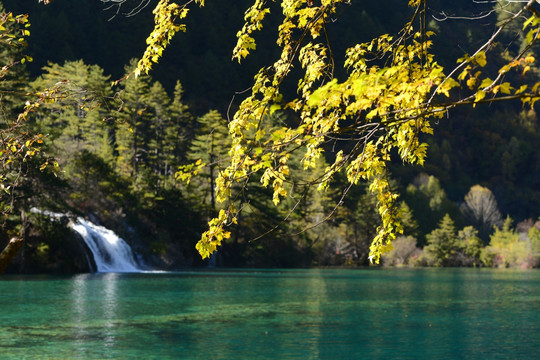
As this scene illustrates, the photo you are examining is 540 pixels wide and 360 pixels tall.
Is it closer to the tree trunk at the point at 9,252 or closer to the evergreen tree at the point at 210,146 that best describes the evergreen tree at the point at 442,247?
the evergreen tree at the point at 210,146

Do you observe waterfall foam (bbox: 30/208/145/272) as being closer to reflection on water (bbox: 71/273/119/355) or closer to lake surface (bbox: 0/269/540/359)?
reflection on water (bbox: 71/273/119/355)

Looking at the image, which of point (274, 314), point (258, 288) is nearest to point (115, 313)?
point (274, 314)

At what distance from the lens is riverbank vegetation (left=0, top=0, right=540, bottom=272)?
24.7ft

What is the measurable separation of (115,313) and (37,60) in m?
77.1

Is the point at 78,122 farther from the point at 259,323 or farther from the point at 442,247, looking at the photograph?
the point at 259,323

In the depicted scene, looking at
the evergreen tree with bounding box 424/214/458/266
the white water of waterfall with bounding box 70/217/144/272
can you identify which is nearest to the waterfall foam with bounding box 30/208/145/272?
the white water of waterfall with bounding box 70/217/144/272

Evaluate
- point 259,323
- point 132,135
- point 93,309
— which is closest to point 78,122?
point 132,135

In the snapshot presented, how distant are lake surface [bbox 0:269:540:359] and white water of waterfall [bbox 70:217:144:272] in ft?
41.8

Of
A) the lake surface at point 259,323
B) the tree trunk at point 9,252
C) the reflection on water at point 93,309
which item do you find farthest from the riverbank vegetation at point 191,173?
the reflection on water at point 93,309

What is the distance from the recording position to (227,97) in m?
109

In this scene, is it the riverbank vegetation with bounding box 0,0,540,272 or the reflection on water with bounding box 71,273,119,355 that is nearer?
the riverbank vegetation with bounding box 0,0,540,272

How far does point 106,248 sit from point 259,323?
27075 mm

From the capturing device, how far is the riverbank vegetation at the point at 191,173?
24.7 ft

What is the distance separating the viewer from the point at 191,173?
18.6 feet
